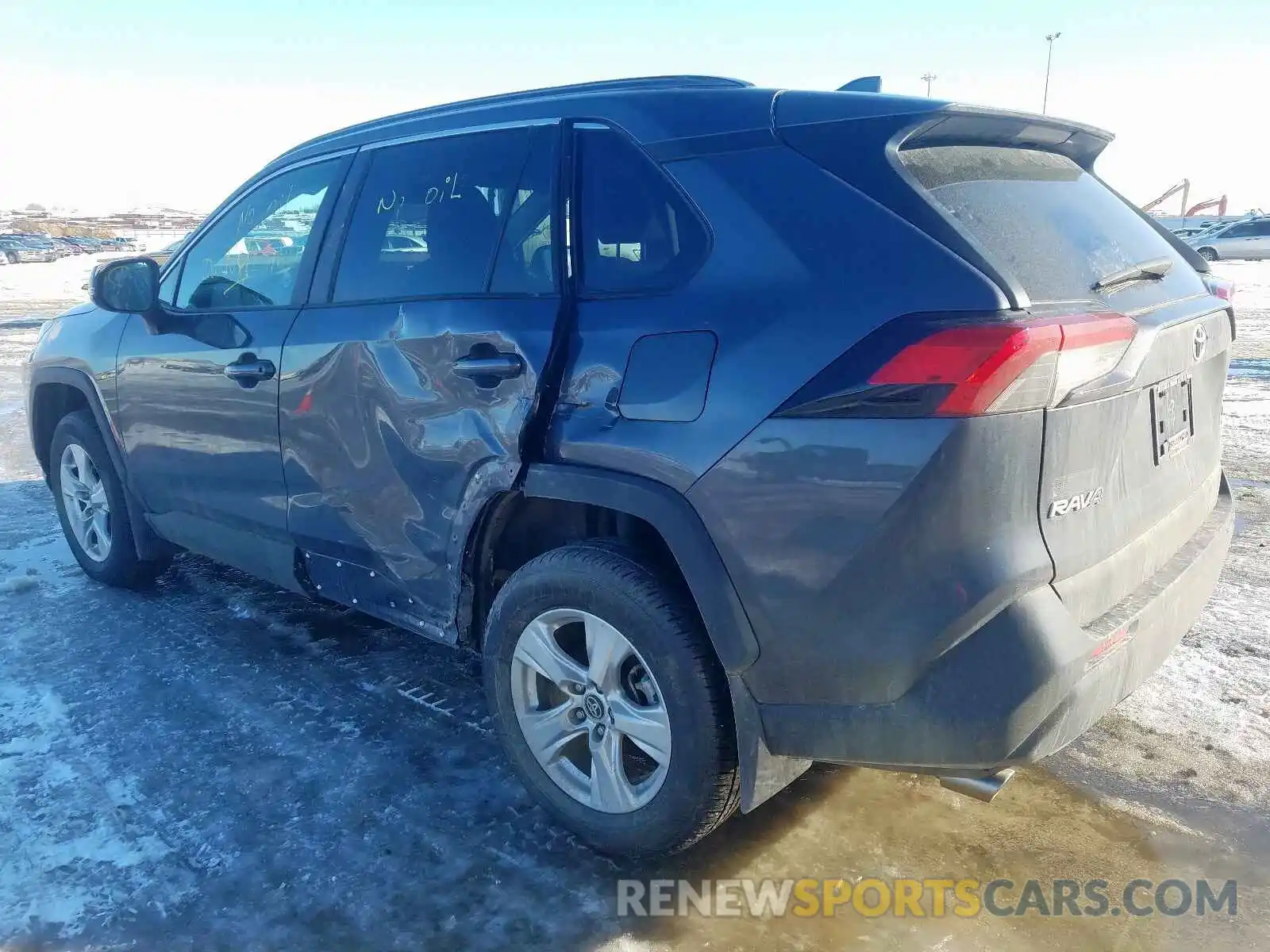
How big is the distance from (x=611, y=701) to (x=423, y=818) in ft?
2.36

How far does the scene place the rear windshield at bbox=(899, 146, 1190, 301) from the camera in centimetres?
217

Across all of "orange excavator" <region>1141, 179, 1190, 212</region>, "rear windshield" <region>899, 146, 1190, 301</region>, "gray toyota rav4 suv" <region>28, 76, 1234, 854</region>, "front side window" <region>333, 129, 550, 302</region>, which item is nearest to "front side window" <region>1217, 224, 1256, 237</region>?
"orange excavator" <region>1141, 179, 1190, 212</region>

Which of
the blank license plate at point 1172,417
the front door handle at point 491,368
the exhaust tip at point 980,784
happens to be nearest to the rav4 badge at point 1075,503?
the blank license plate at point 1172,417

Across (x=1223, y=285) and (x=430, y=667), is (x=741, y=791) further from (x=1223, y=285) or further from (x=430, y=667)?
(x=1223, y=285)

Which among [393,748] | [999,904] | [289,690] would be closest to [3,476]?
[289,690]

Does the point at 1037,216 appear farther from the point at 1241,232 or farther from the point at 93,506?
the point at 1241,232

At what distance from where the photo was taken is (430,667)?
12.3 ft

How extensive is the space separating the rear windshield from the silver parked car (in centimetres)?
3124

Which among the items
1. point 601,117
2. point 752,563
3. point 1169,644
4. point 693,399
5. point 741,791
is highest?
point 601,117

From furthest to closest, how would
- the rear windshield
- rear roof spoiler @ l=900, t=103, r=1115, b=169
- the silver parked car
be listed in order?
the silver parked car
rear roof spoiler @ l=900, t=103, r=1115, b=169
the rear windshield

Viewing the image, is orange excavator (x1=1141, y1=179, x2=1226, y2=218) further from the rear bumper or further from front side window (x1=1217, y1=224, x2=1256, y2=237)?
the rear bumper

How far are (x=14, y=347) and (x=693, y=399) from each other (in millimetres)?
13776

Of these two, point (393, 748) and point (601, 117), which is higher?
point (601, 117)

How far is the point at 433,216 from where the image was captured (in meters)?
3.08
